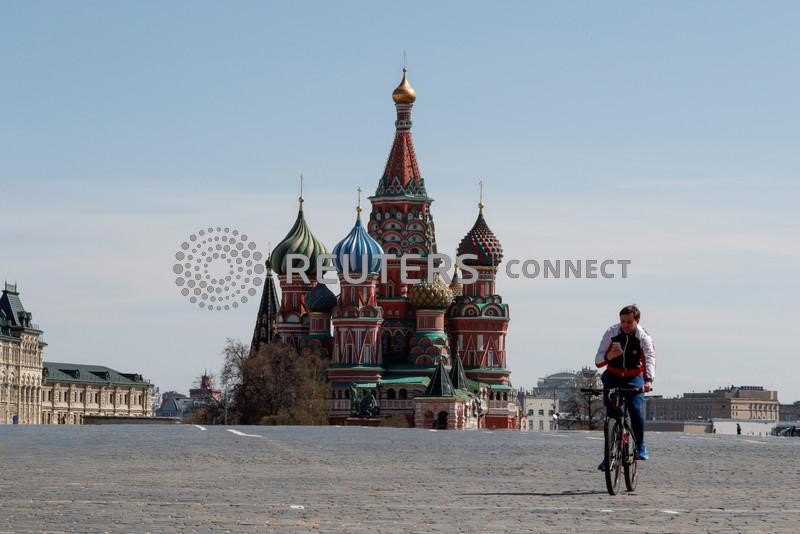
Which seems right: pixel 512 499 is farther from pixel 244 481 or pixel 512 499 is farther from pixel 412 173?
pixel 412 173

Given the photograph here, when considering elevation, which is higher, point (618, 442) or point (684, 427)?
point (684, 427)

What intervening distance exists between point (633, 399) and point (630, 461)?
601 millimetres

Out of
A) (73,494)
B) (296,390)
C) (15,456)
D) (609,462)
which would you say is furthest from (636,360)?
(296,390)

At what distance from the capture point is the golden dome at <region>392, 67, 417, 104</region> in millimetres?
128375

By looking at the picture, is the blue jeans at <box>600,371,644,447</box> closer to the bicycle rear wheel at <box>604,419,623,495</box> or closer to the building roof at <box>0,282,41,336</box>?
the bicycle rear wheel at <box>604,419,623,495</box>

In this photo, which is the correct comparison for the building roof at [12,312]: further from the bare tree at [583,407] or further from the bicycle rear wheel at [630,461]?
the bicycle rear wheel at [630,461]

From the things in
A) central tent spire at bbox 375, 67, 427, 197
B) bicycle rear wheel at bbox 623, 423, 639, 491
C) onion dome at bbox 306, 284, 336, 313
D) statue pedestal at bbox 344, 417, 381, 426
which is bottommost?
bicycle rear wheel at bbox 623, 423, 639, 491

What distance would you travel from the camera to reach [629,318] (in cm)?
1498

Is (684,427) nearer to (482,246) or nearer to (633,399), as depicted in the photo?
(482,246)

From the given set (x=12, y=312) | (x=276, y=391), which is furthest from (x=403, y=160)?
(x=12, y=312)

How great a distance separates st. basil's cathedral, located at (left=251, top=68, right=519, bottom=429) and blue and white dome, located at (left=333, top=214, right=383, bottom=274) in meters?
0.07

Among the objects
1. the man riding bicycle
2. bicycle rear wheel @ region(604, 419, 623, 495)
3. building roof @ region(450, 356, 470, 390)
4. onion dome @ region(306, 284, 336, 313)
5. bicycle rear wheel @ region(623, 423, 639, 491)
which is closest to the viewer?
bicycle rear wheel @ region(604, 419, 623, 495)

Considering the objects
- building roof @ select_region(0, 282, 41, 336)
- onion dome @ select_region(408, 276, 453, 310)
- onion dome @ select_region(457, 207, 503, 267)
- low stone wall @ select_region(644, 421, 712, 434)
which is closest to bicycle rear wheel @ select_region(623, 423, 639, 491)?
low stone wall @ select_region(644, 421, 712, 434)

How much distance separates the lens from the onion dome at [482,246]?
12838cm
